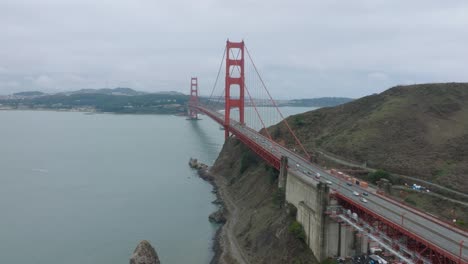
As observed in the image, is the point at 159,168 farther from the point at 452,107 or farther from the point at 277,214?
the point at 452,107

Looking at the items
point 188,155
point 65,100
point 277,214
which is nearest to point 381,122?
point 277,214

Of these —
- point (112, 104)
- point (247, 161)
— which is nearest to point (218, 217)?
point (247, 161)

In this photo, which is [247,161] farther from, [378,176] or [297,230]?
[297,230]

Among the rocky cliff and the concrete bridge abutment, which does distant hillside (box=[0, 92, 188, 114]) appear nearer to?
the rocky cliff

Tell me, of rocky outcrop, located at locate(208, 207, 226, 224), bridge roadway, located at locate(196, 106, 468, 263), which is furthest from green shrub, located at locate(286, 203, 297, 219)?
rocky outcrop, located at locate(208, 207, 226, 224)

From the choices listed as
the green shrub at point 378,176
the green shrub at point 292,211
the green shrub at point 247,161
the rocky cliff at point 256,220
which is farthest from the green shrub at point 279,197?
the green shrub at point 247,161

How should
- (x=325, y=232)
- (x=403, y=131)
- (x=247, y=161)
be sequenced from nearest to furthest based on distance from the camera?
1. (x=325, y=232)
2. (x=403, y=131)
3. (x=247, y=161)
